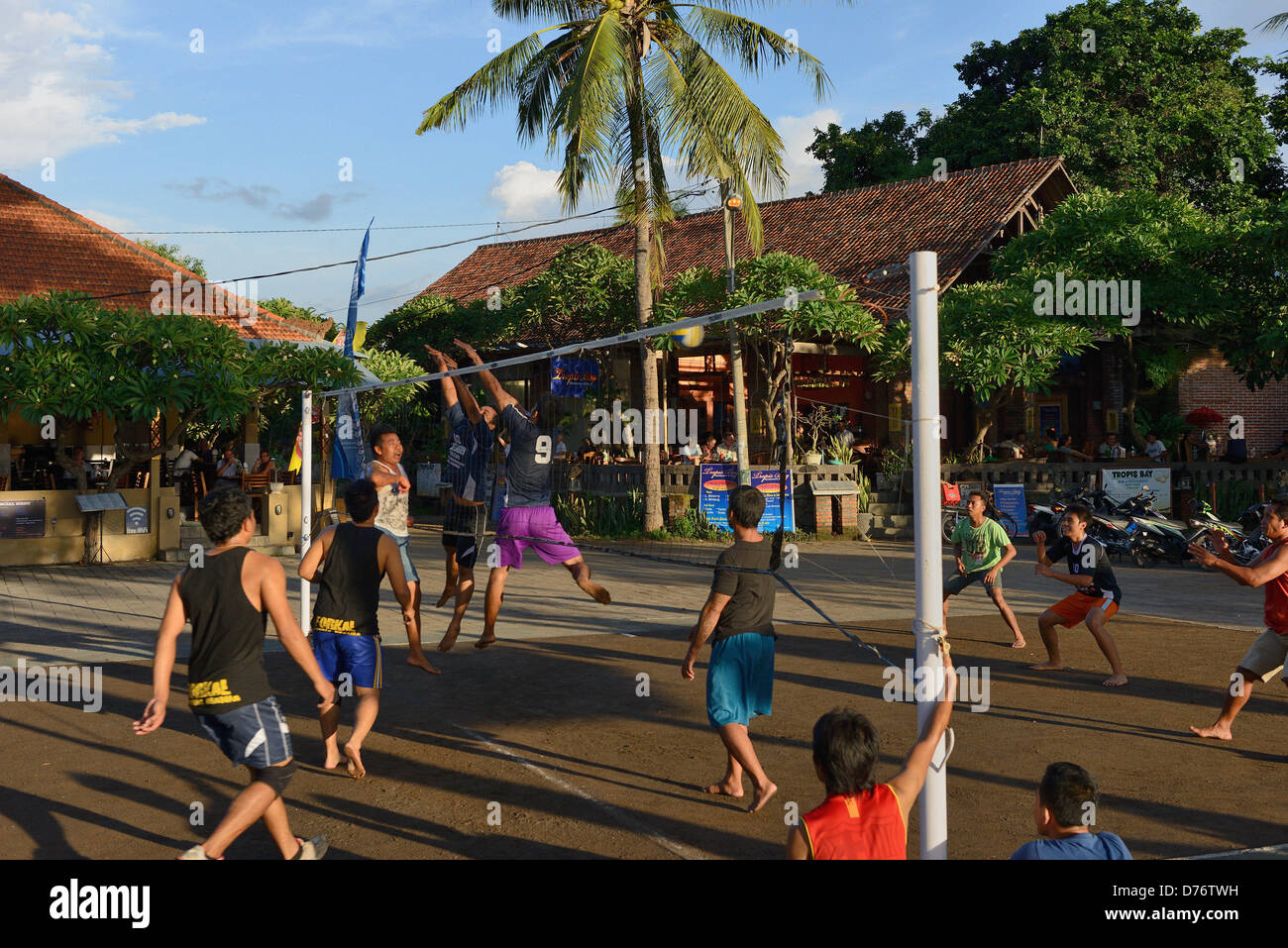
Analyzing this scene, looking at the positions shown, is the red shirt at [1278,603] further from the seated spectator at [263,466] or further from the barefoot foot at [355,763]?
the seated spectator at [263,466]

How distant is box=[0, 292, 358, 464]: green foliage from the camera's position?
15.3 meters

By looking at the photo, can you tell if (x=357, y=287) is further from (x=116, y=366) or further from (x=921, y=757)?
(x=921, y=757)

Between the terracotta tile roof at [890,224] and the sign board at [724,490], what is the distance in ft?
14.1

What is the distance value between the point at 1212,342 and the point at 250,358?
19.3 meters

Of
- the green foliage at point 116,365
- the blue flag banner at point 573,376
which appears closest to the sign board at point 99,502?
the green foliage at point 116,365

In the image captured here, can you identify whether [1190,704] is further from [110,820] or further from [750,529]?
[110,820]

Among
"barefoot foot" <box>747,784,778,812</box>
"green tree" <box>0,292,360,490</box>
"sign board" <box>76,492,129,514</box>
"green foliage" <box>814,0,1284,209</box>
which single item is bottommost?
"barefoot foot" <box>747,784,778,812</box>

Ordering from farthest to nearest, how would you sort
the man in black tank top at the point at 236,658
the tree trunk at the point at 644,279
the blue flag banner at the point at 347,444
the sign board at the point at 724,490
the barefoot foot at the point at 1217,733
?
the sign board at the point at 724,490 → the tree trunk at the point at 644,279 → the blue flag banner at the point at 347,444 → the barefoot foot at the point at 1217,733 → the man in black tank top at the point at 236,658

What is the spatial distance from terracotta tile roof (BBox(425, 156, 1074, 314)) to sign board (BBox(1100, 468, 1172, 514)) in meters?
5.02

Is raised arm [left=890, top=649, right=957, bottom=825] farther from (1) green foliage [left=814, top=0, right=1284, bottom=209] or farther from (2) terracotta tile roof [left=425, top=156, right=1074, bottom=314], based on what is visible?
(1) green foliage [left=814, top=0, right=1284, bottom=209]

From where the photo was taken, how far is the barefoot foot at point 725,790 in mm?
6062
